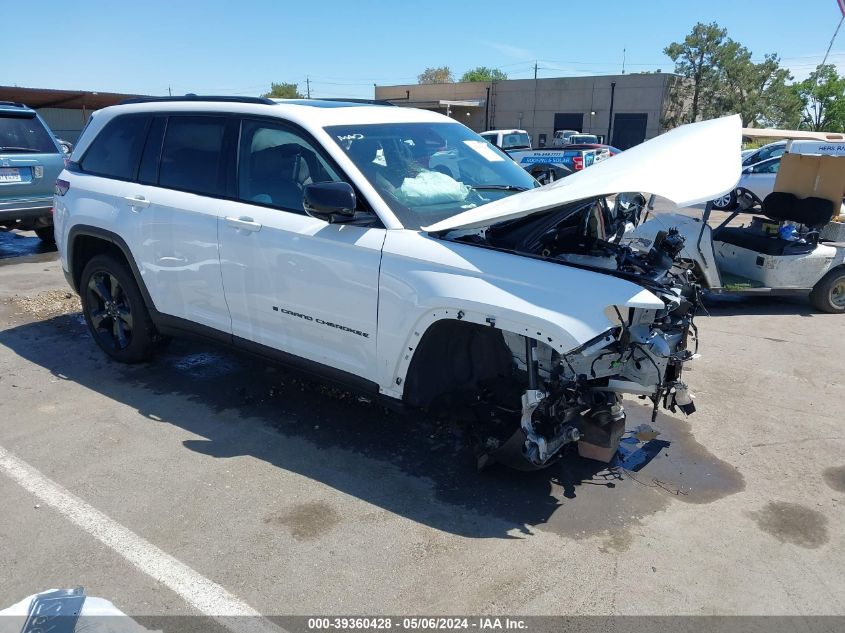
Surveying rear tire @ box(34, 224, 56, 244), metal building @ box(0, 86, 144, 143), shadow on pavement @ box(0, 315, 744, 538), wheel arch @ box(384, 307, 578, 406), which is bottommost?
shadow on pavement @ box(0, 315, 744, 538)

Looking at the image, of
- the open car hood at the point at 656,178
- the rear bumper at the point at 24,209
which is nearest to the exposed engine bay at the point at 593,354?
the open car hood at the point at 656,178

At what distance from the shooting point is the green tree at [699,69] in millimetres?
50344

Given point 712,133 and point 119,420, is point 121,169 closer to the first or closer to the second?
point 119,420

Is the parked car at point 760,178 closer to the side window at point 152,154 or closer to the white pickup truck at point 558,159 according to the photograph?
the white pickup truck at point 558,159

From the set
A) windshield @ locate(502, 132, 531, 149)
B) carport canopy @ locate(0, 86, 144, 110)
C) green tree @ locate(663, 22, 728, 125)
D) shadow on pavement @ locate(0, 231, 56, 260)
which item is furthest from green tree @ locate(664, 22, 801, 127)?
shadow on pavement @ locate(0, 231, 56, 260)

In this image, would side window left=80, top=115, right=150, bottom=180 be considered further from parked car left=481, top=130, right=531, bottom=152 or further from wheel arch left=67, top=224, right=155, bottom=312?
parked car left=481, top=130, right=531, bottom=152

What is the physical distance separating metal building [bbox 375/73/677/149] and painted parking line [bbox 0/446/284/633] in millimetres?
43441

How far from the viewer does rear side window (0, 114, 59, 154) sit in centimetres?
920

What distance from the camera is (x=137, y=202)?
4.64 metres

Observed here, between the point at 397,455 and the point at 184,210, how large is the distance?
222 centimetres

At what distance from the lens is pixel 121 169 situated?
4918 millimetres

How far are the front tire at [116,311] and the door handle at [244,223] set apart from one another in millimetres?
1422

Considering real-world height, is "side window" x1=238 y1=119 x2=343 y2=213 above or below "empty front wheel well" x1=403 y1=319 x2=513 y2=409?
above

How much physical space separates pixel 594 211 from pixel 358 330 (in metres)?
1.64
